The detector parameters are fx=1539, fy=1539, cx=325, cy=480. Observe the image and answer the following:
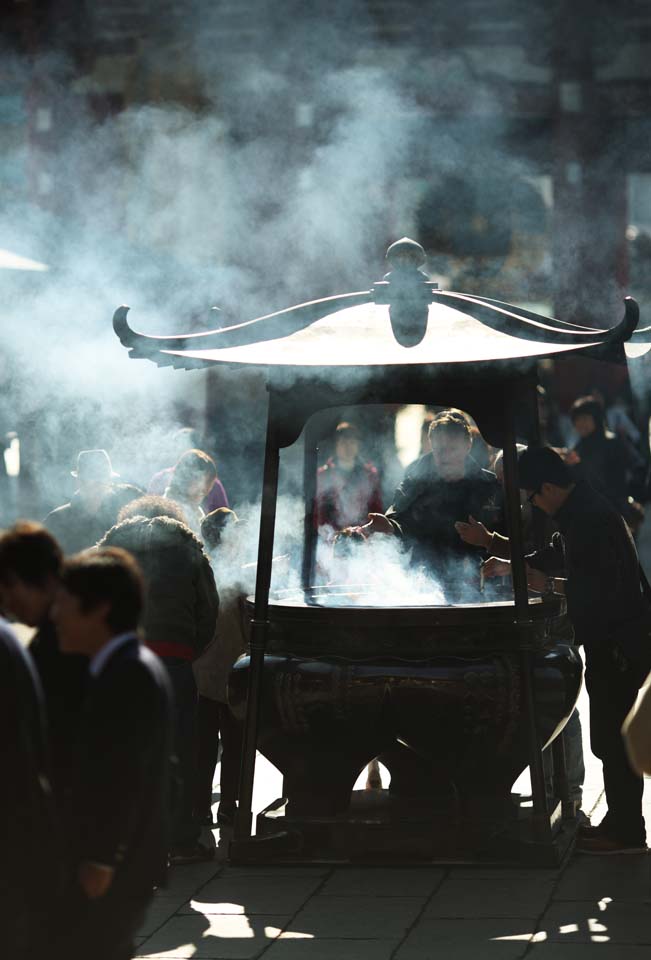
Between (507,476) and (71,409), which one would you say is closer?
(507,476)

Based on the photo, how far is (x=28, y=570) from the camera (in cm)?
320

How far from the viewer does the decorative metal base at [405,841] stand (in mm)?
5488

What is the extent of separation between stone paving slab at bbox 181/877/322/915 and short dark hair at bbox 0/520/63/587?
2161 mm

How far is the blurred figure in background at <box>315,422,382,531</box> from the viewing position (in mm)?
7957

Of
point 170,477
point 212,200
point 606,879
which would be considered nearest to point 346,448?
point 170,477

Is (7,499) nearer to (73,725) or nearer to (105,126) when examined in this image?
(105,126)

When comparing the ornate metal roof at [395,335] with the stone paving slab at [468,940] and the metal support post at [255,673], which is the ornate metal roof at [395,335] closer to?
the metal support post at [255,673]

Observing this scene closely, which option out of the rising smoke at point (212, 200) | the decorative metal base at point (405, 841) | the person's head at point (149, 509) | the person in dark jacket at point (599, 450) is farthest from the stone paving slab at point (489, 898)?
the person in dark jacket at point (599, 450)

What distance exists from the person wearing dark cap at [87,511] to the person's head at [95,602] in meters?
3.80

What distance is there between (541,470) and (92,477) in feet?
7.53

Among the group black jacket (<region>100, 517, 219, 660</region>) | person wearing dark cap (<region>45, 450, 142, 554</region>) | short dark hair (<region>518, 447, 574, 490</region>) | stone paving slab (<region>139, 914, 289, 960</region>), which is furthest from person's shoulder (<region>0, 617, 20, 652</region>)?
person wearing dark cap (<region>45, 450, 142, 554</region>)

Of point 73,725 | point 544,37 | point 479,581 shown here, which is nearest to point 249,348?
point 479,581

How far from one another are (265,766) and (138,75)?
1478 centimetres

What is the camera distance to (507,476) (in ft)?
18.6
